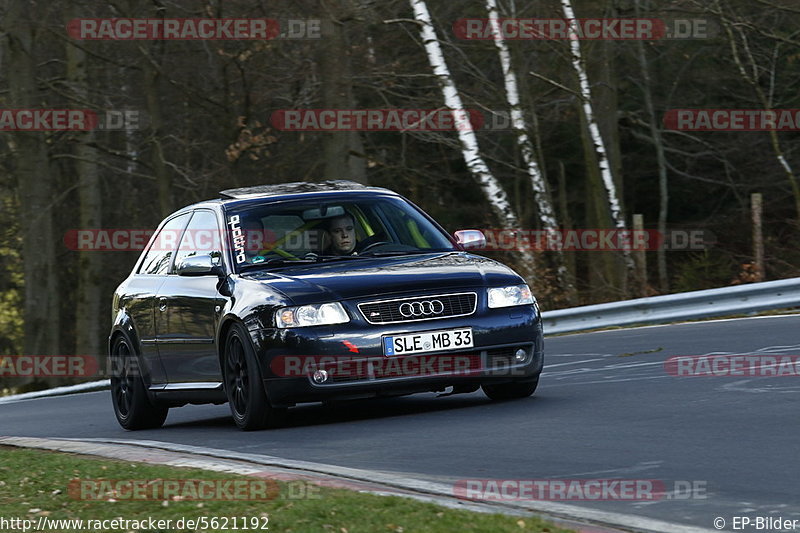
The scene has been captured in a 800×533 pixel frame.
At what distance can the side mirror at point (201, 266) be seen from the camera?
10562mm

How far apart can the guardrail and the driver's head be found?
7.16m

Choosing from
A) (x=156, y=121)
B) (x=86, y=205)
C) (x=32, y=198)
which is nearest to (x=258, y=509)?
(x=32, y=198)

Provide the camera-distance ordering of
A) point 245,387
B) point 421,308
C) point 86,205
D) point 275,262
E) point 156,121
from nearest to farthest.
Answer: point 421,308 → point 245,387 → point 275,262 → point 86,205 → point 156,121

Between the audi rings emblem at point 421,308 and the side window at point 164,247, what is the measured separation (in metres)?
2.80

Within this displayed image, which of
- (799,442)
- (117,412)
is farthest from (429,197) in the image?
(799,442)

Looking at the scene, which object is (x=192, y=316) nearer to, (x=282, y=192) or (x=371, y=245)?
(x=282, y=192)

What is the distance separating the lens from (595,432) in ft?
28.6

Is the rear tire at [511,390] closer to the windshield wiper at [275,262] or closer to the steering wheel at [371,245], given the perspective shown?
the steering wheel at [371,245]

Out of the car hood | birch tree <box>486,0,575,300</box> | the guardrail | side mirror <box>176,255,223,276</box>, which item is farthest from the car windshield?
birch tree <box>486,0,575,300</box>

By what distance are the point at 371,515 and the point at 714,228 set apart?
89.7ft

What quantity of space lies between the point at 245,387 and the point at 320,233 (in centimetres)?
141

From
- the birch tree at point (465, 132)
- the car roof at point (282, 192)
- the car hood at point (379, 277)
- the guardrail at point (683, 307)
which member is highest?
the birch tree at point (465, 132)

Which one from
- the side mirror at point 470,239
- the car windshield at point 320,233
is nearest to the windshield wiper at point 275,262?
the car windshield at point 320,233

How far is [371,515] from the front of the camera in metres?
6.25
